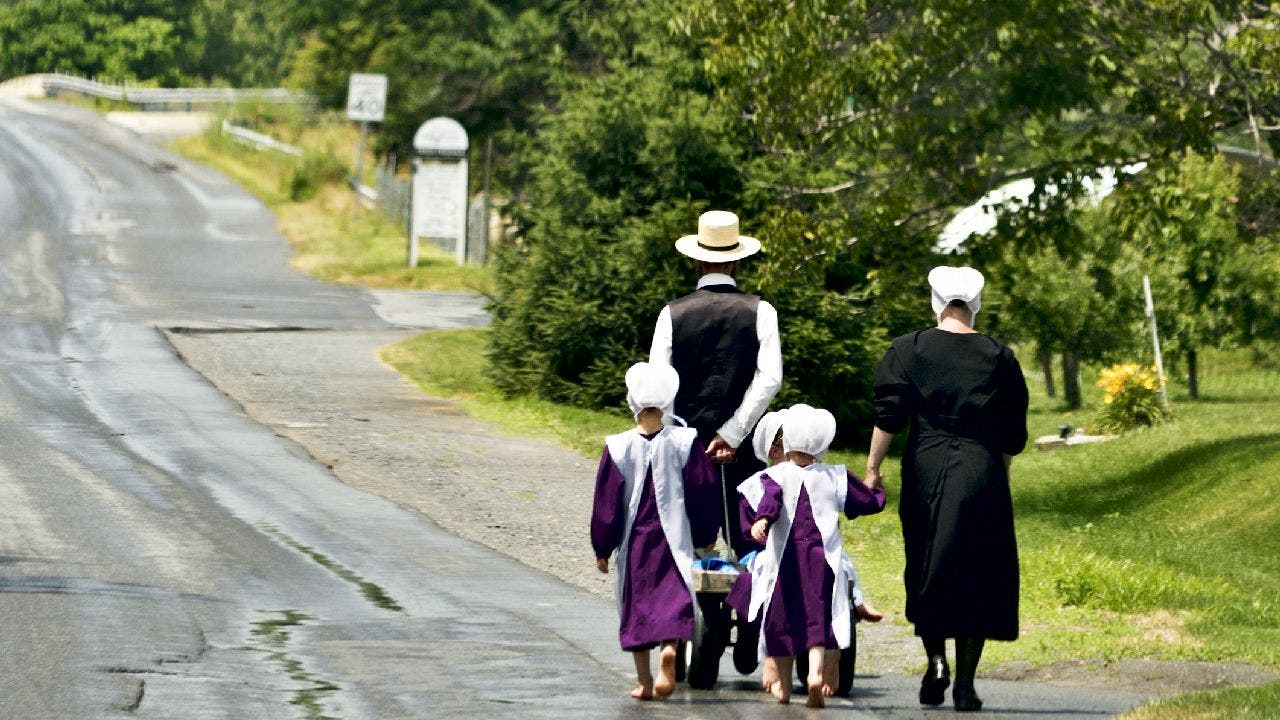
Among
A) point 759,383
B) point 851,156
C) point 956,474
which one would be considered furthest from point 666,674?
point 851,156

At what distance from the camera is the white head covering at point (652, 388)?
8.13 metres

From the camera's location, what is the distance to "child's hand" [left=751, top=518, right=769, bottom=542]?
314 inches

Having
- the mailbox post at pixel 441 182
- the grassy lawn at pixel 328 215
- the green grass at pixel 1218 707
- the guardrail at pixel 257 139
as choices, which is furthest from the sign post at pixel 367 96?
the green grass at pixel 1218 707

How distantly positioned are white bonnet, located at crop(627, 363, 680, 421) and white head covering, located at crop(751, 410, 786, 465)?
43 cm

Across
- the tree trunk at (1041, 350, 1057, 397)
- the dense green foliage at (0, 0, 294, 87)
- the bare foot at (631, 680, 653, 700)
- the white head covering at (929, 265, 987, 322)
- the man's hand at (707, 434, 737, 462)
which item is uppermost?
the dense green foliage at (0, 0, 294, 87)

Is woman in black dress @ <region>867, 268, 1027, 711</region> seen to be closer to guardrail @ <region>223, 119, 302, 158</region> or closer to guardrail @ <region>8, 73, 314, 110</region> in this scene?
guardrail @ <region>223, 119, 302, 158</region>

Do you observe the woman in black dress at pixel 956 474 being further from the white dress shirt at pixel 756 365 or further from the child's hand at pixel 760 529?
the white dress shirt at pixel 756 365

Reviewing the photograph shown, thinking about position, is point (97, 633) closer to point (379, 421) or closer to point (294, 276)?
point (379, 421)

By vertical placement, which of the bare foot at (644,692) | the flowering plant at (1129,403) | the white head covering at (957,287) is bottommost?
the flowering plant at (1129,403)

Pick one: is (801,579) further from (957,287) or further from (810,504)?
(957,287)

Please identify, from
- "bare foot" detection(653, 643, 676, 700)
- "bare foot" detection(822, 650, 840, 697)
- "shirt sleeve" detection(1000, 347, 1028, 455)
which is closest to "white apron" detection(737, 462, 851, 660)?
"bare foot" detection(822, 650, 840, 697)

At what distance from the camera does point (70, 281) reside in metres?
27.3

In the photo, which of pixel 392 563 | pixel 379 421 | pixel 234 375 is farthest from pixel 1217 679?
pixel 234 375

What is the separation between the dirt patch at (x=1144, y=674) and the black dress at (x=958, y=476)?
843 millimetres
